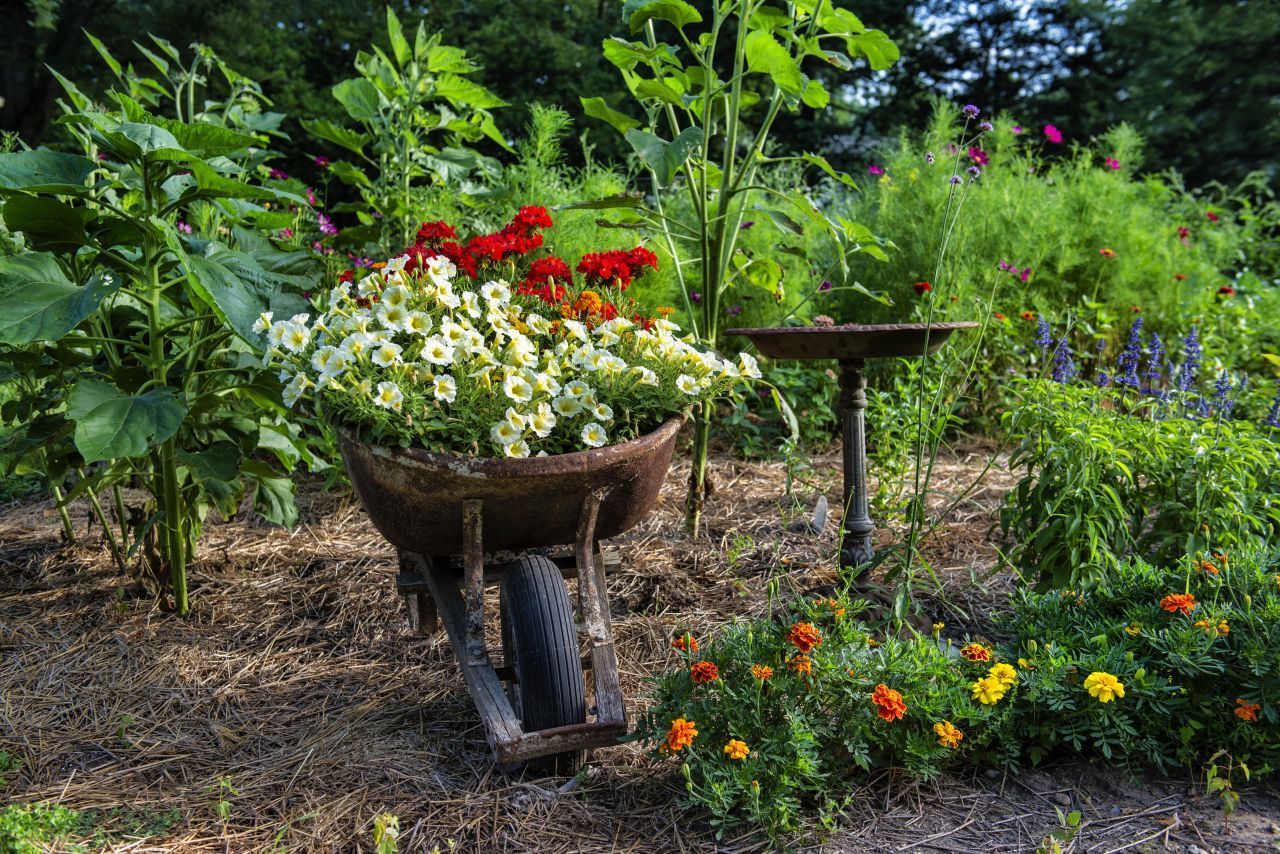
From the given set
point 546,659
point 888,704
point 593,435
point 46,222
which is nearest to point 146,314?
point 46,222

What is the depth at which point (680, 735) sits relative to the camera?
5.02 feet

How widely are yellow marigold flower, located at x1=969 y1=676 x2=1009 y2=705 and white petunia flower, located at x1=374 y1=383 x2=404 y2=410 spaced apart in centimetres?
115

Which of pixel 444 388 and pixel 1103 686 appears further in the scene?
pixel 444 388

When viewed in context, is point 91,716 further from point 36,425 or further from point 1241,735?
point 1241,735

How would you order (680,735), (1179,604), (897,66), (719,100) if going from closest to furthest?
(680,735), (1179,604), (719,100), (897,66)

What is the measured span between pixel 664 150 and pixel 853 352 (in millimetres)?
619

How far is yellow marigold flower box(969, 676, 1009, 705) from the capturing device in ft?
5.24

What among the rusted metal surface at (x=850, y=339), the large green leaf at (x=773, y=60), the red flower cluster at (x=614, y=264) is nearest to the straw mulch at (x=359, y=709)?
the rusted metal surface at (x=850, y=339)

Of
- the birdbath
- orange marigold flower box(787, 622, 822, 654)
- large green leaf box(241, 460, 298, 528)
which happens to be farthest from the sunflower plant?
large green leaf box(241, 460, 298, 528)

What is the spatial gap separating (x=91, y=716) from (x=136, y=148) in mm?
1197

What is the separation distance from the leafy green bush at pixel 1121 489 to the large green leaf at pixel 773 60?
1.00 meters


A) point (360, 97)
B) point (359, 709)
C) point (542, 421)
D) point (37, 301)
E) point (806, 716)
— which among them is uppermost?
point (360, 97)

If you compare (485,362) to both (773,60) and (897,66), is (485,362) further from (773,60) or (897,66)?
(897,66)

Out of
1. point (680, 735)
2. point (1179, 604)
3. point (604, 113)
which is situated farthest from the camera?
point (604, 113)
